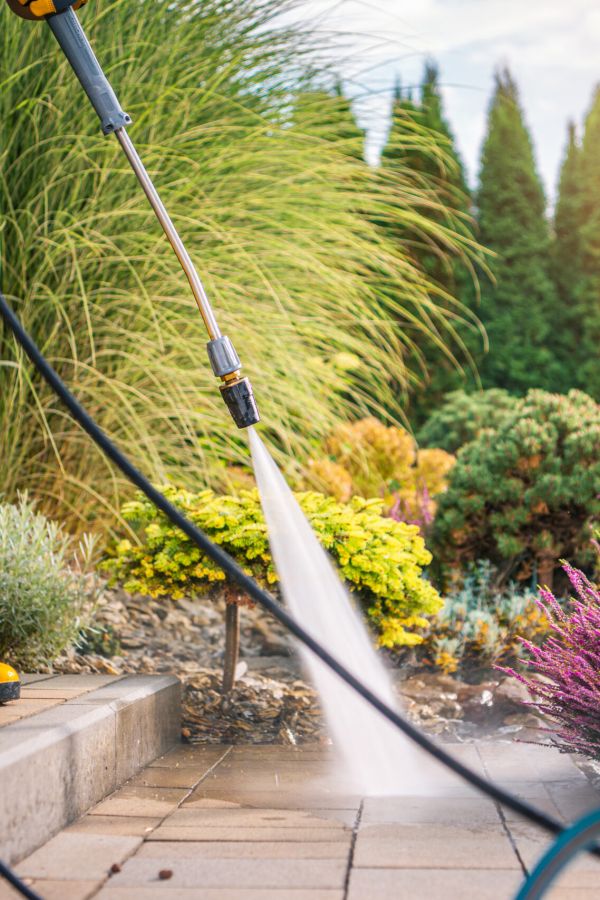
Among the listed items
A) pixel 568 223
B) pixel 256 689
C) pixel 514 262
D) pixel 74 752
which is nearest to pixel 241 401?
pixel 74 752

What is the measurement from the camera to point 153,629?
4344 mm

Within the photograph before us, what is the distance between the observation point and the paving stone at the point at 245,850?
6.70ft

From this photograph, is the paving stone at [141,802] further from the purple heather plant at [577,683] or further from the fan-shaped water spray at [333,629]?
the purple heather plant at [577,683]

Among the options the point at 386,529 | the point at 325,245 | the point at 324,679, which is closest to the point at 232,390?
the point at 386,529

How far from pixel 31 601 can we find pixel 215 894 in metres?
1.47

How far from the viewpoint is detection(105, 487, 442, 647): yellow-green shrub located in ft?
10.5

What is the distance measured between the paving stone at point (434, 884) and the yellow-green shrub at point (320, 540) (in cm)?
127

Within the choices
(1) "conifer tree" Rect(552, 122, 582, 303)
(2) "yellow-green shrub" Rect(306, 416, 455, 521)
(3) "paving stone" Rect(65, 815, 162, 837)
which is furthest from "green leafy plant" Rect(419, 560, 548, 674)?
(1) "conifer tree" Rect(552, 122, 582, 303)

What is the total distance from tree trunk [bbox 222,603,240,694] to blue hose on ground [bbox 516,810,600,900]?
2.25 meters

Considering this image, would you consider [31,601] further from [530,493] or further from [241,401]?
[530,493]

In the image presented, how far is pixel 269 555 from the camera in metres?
3.23

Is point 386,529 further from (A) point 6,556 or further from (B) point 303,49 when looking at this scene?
(B) point 303,49

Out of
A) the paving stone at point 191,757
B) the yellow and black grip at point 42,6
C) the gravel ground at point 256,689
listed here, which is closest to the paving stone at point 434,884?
the paving stone at point 191,757

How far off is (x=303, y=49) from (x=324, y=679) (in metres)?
2.86
